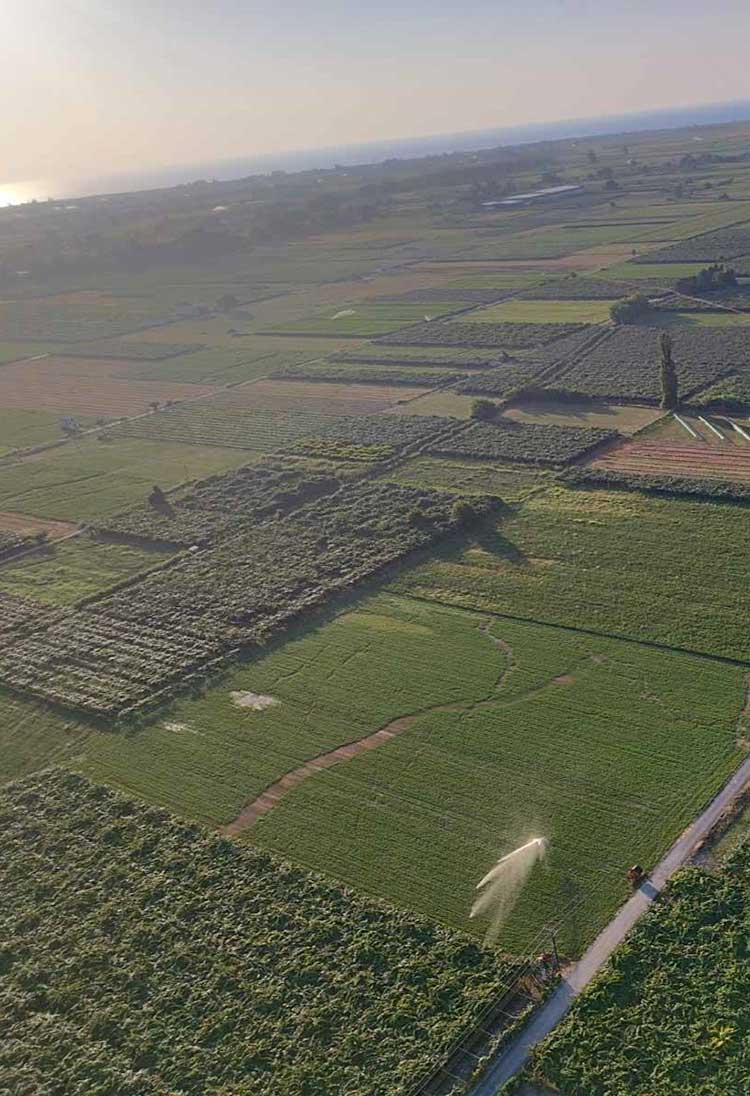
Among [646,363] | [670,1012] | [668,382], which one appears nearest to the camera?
[670,1012]

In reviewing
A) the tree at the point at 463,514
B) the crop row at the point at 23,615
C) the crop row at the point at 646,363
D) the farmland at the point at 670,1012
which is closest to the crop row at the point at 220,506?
the crop row at the point at 23,615

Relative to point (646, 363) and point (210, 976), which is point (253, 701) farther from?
point (646, 363)

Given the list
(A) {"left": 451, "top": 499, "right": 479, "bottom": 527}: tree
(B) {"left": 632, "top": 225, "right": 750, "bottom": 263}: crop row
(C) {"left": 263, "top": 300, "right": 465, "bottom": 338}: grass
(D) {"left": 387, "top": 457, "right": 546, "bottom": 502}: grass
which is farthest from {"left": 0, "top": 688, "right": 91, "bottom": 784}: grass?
(B) {"left": 632, "top": 225, "right": 750, "bottom": 263}: crop row

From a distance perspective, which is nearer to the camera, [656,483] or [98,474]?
[656,483]

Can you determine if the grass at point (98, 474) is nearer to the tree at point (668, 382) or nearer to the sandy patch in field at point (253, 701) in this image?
the sandy patch in field at point (253, 701)

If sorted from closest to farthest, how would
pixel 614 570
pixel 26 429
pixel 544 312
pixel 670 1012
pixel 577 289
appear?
pixel 670 1012 < pixel 614 570 < pixel 26 429 < pixel 544 312 < pixel 577 289

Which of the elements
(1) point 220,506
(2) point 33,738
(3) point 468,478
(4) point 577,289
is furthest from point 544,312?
(2) point 33,738

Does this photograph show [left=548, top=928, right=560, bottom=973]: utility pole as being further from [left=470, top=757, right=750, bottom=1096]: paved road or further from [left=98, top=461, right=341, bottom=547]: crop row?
[left=98, top=461, right=341, bottom=547]: crop row
